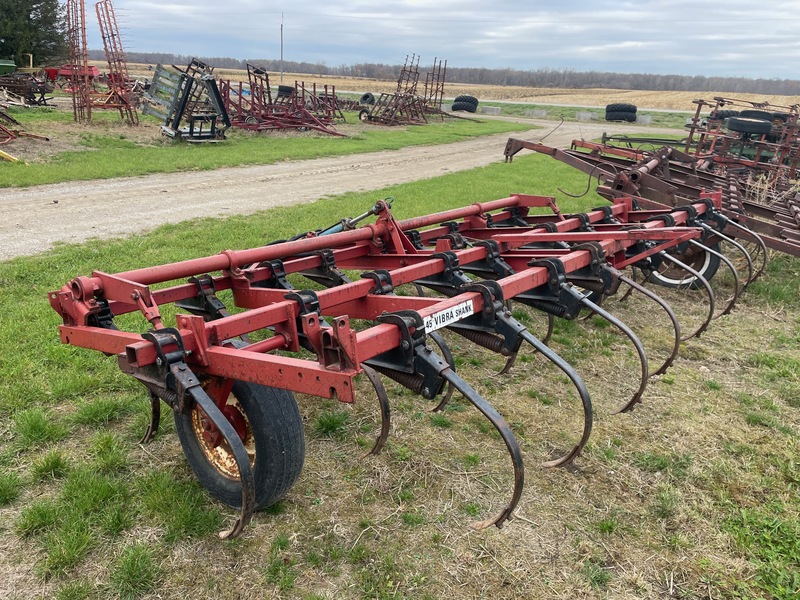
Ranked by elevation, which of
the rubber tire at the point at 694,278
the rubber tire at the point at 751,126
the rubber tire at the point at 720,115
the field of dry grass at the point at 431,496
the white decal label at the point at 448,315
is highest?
the rubber tire at the point at 720,115

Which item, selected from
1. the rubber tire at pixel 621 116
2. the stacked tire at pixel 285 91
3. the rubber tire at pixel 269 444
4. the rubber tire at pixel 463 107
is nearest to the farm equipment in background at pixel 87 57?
the stacked tire at pixel 285 91

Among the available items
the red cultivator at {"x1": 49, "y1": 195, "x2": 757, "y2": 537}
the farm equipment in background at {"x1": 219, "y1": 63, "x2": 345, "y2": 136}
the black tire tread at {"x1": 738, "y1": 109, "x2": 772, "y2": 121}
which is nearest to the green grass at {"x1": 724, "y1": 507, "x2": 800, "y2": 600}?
the red cultivator at {"x1": 49, "y1": 195, "x2": 757, "y2": 537}

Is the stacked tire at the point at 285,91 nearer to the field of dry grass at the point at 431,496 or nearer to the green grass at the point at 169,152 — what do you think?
the green grass at the point at 169,152

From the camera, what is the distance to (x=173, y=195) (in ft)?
34.3

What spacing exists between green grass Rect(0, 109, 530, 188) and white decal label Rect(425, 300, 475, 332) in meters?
10.4

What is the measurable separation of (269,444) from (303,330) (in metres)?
0.63

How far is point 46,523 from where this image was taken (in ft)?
8.89

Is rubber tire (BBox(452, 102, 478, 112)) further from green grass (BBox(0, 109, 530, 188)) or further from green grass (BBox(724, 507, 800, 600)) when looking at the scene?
green grass (BBox(724, 507, 800, 600))

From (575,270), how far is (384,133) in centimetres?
2076

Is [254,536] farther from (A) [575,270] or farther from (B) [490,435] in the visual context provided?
(A) [575,270]

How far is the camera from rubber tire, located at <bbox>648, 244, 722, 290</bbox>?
6.43 meters

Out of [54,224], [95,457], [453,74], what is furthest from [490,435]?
[453,74]

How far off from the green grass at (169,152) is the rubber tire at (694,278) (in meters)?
10.5

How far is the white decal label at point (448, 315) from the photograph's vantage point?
8.80 ft
